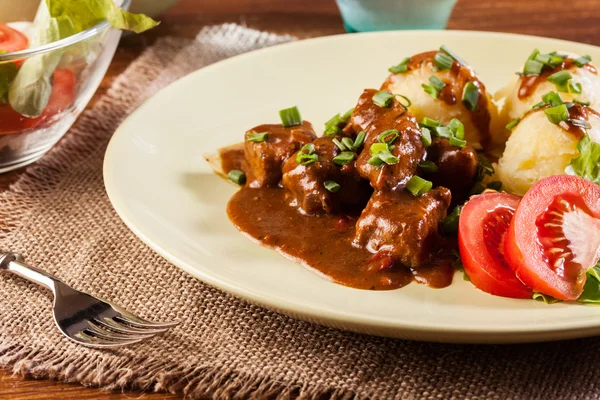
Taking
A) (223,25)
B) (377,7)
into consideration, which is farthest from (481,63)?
(223,25)

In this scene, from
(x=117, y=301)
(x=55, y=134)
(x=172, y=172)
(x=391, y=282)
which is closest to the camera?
(x=391, y=282)

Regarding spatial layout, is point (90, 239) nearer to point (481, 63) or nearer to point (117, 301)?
point (117, 301)

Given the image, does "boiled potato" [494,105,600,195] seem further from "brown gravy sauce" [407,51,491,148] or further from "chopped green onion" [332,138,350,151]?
"chopped green onion" [332,138,350,151]

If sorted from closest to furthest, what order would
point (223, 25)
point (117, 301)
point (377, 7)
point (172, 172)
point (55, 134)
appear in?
1. point (117, 301)
2. point (172, 172)
3. point (55, 134)
4. point (377, 7)
5. point (223, 25)

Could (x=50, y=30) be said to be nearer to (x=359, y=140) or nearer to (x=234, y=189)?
(x=234, y=189)

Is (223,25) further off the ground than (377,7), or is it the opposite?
(377,7)

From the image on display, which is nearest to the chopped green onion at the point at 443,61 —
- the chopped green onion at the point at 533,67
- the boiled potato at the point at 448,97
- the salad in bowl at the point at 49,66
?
the boiled potato at the point at 448,97

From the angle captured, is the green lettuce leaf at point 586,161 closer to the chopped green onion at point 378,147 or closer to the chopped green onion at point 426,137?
the chopped green onion at point 426,137
